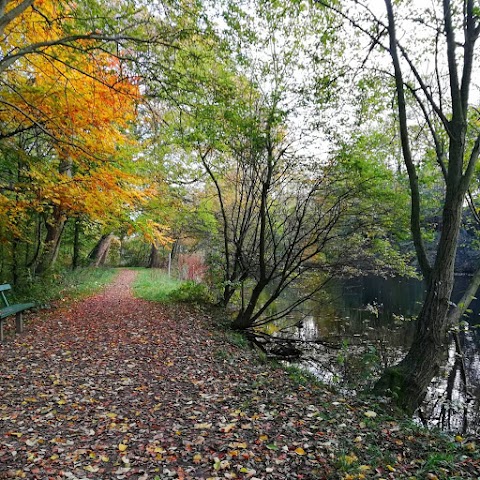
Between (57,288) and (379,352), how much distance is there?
10102 millimetres

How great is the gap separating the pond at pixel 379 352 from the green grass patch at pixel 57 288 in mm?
7051

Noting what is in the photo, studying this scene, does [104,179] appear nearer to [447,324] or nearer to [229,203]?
[229,203]

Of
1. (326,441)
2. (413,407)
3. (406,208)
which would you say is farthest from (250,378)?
(406,208)

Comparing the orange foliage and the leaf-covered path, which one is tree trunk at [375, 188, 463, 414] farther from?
the orange foliage

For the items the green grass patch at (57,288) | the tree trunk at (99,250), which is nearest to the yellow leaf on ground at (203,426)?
the green grass patch at (57,288)

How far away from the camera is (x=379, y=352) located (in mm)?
9883

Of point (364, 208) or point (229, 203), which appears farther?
point (229, 203)

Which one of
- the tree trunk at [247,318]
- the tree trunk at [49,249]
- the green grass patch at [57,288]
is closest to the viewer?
the tree trunk at [247,318]

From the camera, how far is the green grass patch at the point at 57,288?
992 centimetres

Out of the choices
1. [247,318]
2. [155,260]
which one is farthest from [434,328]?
[155,260]

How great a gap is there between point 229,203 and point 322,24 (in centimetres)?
716

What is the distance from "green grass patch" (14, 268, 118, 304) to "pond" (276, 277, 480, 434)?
7051 millimetres

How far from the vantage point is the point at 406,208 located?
803 centimetres

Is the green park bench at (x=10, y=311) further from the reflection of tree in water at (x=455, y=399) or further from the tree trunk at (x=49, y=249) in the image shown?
the reflection of tree in water at (x=455, y=399)
